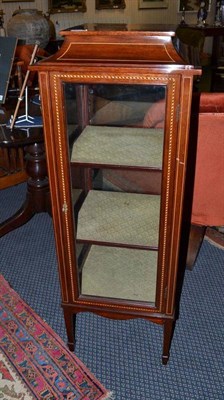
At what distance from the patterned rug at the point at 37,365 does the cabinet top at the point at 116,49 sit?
1.25 meters

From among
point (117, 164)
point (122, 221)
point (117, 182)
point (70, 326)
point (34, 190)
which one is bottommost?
point (70, 326)

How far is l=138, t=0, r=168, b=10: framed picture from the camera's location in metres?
6.46

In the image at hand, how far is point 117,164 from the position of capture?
1.32m

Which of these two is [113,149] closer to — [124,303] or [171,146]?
[171,146]

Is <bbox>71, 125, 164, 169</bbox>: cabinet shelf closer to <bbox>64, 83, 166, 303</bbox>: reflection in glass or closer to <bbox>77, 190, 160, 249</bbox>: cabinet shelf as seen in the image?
<bbox>64, 83, 166, 303</bbox>: reflection in glass

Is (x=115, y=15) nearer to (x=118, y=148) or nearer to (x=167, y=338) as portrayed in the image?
(x=118, y=148)

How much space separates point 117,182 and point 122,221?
16 cm

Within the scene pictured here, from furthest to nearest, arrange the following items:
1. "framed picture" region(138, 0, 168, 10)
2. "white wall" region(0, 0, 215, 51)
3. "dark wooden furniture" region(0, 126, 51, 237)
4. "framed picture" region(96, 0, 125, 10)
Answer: "framed picture" region(138, 0, 168, 10) → "framed picture" region(96, 0, 125, 10) → "white wall" region(0, 0, 215, 51) → "dark wooden furniture" region(0, 126, 51, 237)

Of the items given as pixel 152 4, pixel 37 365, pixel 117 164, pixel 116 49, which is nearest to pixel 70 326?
pixel 37 365

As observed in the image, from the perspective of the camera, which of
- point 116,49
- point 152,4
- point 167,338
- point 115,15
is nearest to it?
point 116,49

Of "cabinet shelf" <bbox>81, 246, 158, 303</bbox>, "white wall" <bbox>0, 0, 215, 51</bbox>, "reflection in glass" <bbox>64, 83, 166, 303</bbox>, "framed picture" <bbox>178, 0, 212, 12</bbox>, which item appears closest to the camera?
"reflection in glass" <bbox>64, 83, 166, 303</bbox>

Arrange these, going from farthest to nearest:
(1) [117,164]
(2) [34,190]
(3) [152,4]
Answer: (3) [152,4]
(2) [34,190]
(1) [117,164]

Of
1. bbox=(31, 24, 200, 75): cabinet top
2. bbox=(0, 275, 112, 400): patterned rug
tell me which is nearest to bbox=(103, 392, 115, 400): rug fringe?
bbox=(0, 275, 112, 400): patterned rug

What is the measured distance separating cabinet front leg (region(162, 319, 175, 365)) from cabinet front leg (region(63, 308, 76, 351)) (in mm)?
395
